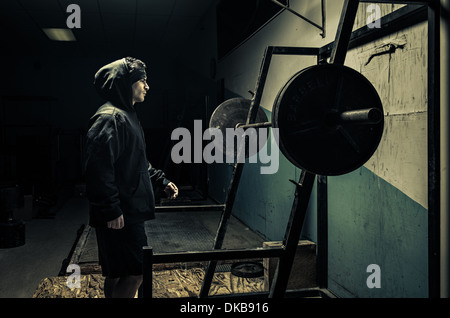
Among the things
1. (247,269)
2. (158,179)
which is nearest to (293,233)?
(158,179)

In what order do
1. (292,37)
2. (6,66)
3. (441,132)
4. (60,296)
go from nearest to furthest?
(441,132) < (60,296) < (292,37) < (6,66)

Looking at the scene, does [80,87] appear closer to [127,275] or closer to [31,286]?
[31,286]

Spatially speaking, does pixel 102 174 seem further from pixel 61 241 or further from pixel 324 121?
pixel 61 241

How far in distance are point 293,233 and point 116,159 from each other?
0.85 metres

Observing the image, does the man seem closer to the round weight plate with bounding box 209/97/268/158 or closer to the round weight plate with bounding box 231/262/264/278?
the round weight plate with bounding box 209/97/268/158

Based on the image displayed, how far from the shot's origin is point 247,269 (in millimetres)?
2803

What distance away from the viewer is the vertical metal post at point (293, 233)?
4.38ft

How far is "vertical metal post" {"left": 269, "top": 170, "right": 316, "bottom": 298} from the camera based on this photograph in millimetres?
1334

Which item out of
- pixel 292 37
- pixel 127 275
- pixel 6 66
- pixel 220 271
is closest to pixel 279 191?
pixel 220 271

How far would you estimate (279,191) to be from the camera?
3.24 meters

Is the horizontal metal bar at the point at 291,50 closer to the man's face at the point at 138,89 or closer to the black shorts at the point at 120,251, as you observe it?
the man's face at the point at 138,89

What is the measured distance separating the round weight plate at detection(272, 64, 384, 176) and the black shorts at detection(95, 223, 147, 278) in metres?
0.85

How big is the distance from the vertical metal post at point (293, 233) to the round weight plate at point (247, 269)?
1396mm

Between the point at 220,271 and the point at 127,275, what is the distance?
4.08 ft
